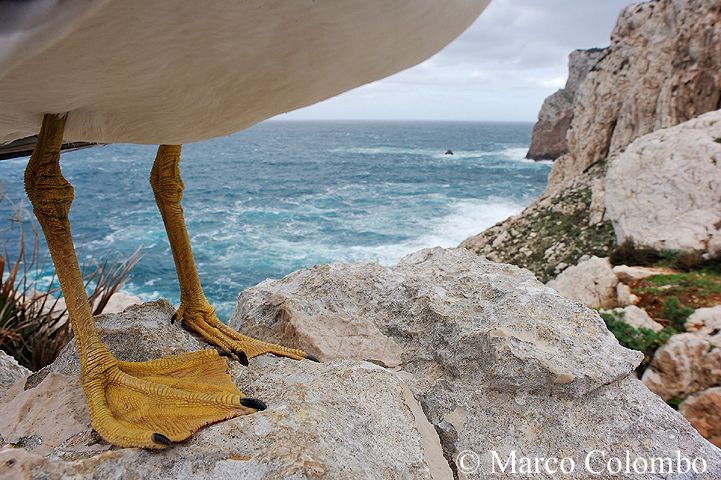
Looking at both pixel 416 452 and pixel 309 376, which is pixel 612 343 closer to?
pixel 416 452

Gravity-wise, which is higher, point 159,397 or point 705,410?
point 159,397

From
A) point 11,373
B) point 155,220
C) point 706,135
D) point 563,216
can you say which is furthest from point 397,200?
point 11,373

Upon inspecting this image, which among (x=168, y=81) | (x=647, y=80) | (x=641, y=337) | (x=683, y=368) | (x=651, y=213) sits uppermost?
(x=647, y=80)

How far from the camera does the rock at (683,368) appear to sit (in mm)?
5582

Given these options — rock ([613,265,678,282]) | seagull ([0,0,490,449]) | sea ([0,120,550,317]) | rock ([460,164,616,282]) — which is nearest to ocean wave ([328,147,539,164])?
sea ([0,120,550,317])

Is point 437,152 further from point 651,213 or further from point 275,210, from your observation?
point 651,213

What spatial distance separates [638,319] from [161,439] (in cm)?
664

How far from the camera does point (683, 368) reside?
5766 mm

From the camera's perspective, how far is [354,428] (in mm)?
1819

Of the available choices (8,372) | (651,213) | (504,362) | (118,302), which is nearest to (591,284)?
(651,213)

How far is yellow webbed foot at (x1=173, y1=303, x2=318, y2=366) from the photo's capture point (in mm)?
2430

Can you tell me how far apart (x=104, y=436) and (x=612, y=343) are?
221 cm

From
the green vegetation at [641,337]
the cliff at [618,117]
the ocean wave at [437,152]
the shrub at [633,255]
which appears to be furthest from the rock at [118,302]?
the ocean wave at [437,152]

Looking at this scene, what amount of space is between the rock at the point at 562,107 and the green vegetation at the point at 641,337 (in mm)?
52238
